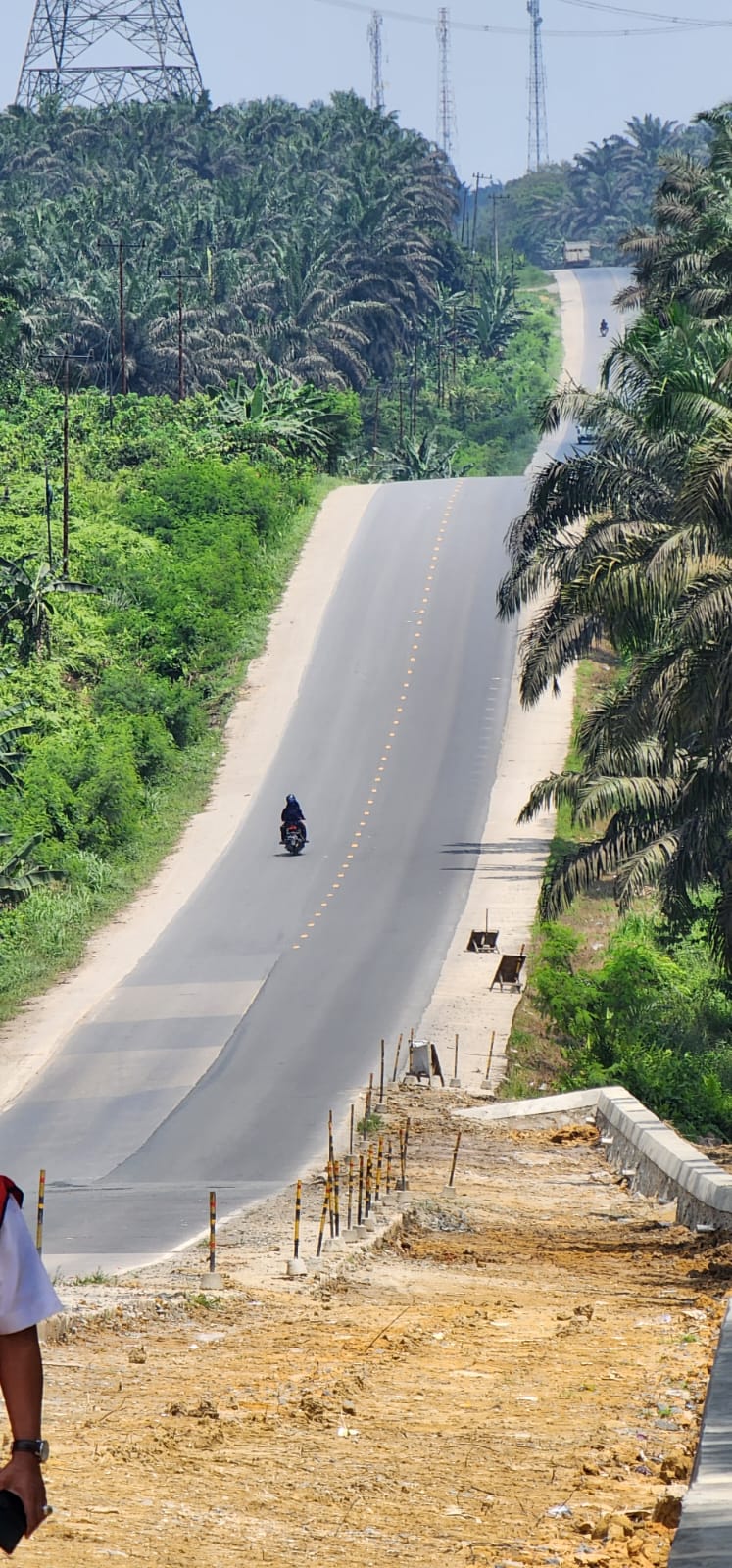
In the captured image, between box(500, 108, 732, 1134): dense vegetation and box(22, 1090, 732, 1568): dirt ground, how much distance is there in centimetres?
768

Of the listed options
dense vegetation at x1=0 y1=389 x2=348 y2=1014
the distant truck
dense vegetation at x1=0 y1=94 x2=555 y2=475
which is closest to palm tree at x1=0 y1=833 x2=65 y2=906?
dense vegetation at x1=0 y1=389 x2=348 y2=1014

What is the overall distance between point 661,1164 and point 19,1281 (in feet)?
56.7

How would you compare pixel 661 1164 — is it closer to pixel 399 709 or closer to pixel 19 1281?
pixel 19 1281

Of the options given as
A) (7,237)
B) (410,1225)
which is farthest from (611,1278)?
(7,237)

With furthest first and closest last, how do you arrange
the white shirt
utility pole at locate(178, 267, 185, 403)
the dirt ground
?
1. utility pole at locate(178, 267, 185, 403)
2. the dirt ground
3. the white shirt

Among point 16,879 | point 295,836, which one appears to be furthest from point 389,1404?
point 295,836

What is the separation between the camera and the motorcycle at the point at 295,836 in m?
46.5

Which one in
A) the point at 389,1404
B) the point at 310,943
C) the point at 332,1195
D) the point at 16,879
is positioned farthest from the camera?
the point at 310,943

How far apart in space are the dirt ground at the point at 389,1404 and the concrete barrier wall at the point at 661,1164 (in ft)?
2.35

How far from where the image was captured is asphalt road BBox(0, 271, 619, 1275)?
26.0 metres

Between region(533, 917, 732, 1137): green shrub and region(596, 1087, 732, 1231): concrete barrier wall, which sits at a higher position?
region(596, 1087, 732, 1231): concrete barrier wall

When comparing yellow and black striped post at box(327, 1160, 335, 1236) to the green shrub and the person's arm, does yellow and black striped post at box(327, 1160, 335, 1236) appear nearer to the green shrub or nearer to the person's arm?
the green shrub

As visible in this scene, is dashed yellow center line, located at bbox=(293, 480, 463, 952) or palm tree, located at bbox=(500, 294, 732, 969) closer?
palm tree, located at bbox=(500, 294, 732, 969)

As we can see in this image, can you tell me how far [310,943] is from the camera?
40438 millimetres
